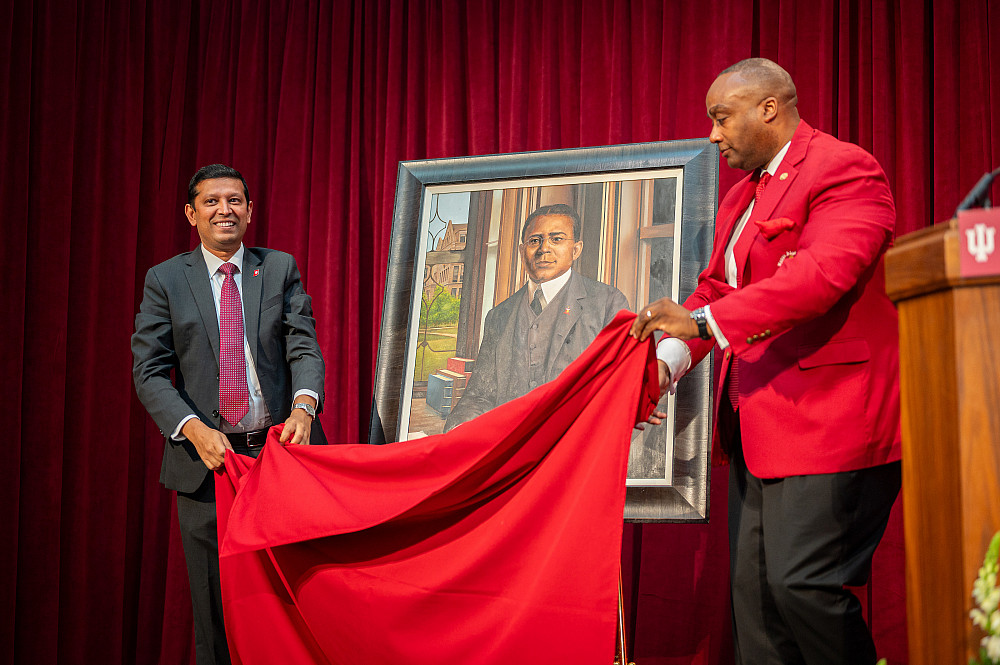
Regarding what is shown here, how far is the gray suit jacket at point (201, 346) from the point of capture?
252cm

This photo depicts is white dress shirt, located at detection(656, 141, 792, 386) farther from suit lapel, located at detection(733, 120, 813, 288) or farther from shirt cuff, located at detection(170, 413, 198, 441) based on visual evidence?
shirt cuff, located at detection(170, 413, 198, 441)

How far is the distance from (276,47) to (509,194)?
66.4 inches

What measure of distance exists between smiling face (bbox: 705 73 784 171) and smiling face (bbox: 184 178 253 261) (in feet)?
4.99

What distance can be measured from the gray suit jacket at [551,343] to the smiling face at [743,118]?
24.0 inches

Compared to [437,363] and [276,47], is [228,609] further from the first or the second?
[276,47]

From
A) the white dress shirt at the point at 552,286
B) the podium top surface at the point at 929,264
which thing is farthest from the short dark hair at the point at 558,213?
the podium top surface at the point at 929,264

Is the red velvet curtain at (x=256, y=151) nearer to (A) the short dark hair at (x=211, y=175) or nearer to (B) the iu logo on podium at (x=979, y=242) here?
(A) the short dark hair at (x=211, y=175)

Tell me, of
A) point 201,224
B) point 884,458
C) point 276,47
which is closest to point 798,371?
point 884,458

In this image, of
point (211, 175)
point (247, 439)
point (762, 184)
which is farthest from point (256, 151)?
point (762, 184)

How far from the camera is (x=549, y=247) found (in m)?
2.68

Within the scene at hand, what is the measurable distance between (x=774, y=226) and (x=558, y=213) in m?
0.90

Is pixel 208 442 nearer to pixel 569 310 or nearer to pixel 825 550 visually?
pixel 569 310

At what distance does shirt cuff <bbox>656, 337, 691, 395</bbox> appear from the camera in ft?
6.96

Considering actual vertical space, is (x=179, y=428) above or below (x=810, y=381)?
below
